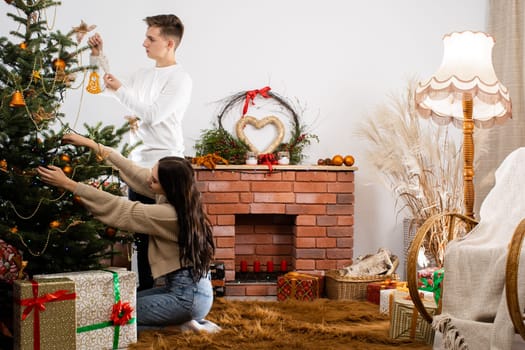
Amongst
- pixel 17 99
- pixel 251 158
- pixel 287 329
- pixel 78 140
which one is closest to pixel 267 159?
pixel 251 158

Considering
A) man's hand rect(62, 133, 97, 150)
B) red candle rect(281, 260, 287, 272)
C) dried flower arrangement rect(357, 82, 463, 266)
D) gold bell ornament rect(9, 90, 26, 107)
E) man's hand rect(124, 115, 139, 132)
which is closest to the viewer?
gold bell ornament rect(9, 90, 26, 107)

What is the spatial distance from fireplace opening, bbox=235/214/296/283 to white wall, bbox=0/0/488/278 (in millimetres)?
536

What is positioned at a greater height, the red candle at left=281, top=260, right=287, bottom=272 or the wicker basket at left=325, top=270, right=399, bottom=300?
the red candle at left=281, top=260, right=287, bottom=272

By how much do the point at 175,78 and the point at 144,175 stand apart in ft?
1.97

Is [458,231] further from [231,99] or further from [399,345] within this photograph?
[231,99]

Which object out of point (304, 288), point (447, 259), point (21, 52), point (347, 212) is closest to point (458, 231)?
point (347, 212)

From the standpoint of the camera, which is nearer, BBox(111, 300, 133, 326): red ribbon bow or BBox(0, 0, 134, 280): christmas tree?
BBox(0, 0, 134, 280): christmas tree

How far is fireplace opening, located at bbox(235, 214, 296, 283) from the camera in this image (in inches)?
199

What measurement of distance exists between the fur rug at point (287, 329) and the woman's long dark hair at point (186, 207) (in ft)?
1.04

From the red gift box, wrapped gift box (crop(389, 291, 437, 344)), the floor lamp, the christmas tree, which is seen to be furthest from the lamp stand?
the christmas tree

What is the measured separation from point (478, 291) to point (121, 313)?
153cm

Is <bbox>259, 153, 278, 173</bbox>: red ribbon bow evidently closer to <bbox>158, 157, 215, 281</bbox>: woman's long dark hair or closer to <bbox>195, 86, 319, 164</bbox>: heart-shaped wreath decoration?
<bbox>195, 86, 319, 164</bbox>: heart-shaped wreath decoration

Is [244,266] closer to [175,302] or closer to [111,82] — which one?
[175,302]

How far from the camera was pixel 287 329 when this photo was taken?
3332 mm
